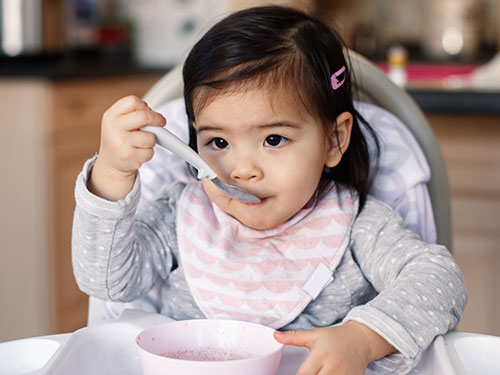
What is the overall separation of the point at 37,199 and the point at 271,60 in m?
1.57

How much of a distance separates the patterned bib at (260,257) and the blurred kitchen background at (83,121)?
0.27 m

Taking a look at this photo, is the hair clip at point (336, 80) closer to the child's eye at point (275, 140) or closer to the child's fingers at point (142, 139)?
the child's eye at point (275, 140)

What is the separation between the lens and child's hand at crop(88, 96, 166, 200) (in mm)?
789

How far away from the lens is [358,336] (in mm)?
733

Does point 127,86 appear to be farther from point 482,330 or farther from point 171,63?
point 482,330

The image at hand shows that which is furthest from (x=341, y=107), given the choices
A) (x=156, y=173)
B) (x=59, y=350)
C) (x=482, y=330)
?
(x=482, y=330)

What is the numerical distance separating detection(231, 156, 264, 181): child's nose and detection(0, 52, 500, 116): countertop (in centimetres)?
92

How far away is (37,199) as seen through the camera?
233 cm

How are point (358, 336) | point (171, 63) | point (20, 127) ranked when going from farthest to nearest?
point (171, 63) → point (20, 127) → point (358, 336)

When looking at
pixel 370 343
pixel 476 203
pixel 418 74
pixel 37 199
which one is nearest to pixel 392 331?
pixel 370 343

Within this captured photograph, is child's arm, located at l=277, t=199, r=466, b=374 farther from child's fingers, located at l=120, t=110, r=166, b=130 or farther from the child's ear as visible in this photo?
child's fingers, located at l=120, t=110, r=166, b=130

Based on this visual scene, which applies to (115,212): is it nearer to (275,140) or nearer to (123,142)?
(123,142)

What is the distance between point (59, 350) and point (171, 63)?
8.32 feet

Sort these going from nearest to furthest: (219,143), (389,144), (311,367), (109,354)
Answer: (311,367) → (109,354) → (219,143) → (389,144)
